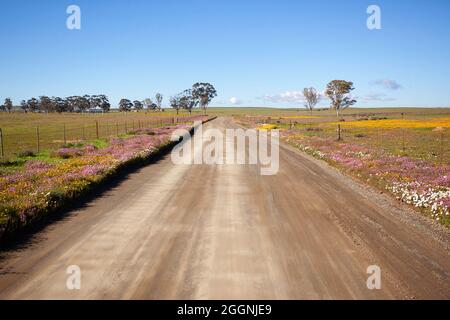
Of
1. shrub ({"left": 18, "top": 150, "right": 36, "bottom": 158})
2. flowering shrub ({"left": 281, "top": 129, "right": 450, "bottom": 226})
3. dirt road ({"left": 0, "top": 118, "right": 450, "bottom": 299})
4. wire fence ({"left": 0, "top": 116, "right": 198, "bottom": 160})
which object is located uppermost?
wire fence ({"left": 0, "top": 116, "right": 198, "bottom": 160})

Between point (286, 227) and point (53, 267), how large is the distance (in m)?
5.68

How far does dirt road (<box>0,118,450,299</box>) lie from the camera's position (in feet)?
20.3

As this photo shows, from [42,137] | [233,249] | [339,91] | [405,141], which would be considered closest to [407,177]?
[233,249]

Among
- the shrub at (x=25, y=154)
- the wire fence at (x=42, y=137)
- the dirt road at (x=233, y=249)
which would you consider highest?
the wire fence at (x=42, y=137)

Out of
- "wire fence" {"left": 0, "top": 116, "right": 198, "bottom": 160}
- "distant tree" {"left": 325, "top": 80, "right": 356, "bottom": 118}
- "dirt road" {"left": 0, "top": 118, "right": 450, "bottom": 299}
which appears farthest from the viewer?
"distant tree" {"left": 325, "top": 80, "right": 356, "bottom": 118}

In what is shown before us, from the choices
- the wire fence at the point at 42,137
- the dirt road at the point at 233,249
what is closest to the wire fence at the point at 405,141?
the dirt road at the point at 233,249

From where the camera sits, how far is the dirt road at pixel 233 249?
20.3ft

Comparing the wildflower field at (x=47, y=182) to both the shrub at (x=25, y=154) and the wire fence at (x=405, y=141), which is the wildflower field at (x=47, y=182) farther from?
the wire fence at (x=405, y=141)

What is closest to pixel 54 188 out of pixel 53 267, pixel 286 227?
pixel 53 267

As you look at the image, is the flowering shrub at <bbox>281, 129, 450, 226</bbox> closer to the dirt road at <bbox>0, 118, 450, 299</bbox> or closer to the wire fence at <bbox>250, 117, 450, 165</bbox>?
the dirt road at <bbox>0, 118, 450, 299</bbox>

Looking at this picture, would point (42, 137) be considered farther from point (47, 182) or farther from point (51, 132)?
point (47, 182)

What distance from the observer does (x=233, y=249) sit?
7973 mm

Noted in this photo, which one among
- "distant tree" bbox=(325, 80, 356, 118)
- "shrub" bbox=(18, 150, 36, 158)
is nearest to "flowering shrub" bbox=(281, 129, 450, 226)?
"shrub" bbox=(18, 150, 36, 158)
